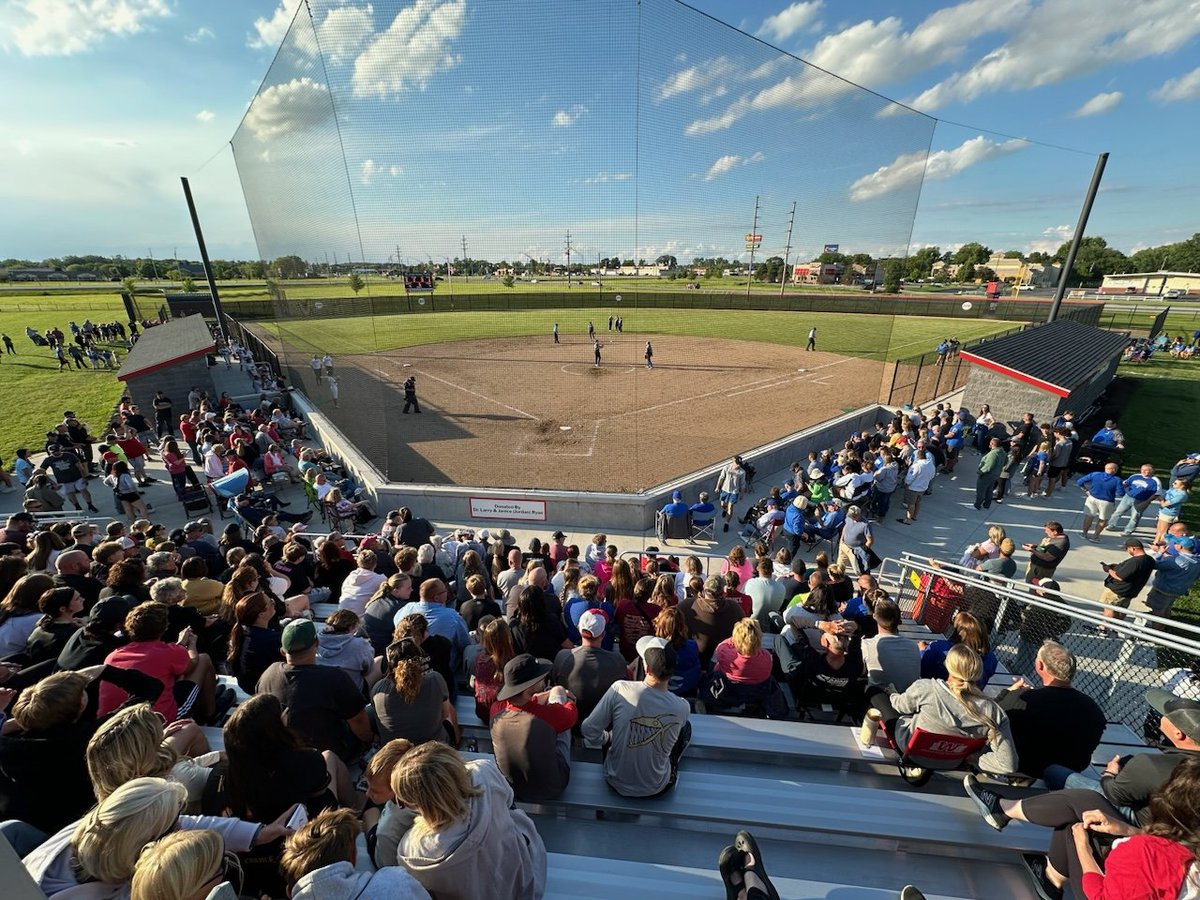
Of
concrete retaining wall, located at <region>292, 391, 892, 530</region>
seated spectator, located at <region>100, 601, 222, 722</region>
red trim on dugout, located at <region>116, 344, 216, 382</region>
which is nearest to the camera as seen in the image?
seated spectator, located at <region>100, 601, 222, 722</region>

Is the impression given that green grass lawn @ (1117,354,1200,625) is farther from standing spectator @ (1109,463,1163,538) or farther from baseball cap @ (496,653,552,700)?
baseball cap @ (496,653,552,700)

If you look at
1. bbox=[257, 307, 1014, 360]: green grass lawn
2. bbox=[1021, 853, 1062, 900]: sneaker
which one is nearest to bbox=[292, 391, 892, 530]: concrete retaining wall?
bbox=[1021, 853, 1062, 900]: sneaker

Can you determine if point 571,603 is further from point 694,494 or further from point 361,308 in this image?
point 361,308

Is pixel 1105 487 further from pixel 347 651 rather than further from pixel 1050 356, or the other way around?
pixel 347 651

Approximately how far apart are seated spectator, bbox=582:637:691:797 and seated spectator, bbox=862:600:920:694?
5.76 feet

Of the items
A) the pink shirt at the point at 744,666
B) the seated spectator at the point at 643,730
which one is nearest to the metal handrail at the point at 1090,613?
the pink shirt at the point at 744,666

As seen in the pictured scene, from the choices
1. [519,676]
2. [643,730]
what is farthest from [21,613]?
[643,730]

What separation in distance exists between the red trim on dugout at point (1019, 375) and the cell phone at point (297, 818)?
1713 centimetres

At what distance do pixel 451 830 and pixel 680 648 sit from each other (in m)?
2.50

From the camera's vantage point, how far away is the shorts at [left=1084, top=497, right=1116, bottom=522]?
367 inches

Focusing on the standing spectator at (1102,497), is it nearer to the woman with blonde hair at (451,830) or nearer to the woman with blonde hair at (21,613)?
the woman with blonde hair at (451,830)

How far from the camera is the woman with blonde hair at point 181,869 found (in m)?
1.53

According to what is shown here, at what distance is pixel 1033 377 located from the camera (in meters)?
13.5

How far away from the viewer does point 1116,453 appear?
12047mm
